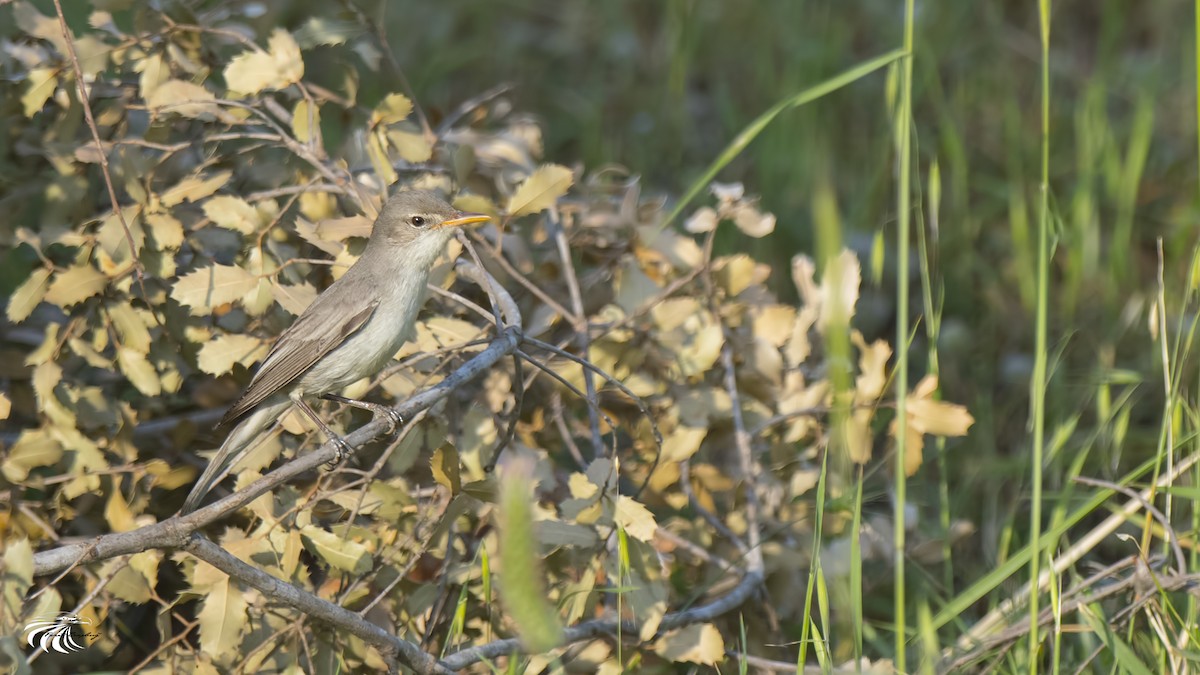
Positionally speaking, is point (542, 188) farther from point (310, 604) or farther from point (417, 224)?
point (310, 604)

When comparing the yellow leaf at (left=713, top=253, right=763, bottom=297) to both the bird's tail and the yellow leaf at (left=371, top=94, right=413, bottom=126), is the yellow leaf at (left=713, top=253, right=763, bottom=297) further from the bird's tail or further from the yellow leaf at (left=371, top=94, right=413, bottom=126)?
the bird's tail

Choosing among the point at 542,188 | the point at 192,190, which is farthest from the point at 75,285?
the point at 542,188

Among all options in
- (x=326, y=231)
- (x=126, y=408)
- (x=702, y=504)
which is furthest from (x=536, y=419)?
(x=126, y=408)

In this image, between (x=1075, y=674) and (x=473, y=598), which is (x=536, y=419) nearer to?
(x=473, y=598)

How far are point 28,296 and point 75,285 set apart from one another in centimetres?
12

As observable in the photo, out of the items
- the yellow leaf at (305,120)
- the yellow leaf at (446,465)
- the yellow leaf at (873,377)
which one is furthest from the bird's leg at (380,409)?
the yellow leaf at (873,377)

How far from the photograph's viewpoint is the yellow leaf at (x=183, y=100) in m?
3.62

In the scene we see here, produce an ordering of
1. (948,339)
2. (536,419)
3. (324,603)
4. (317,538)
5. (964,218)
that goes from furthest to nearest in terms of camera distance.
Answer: (964,218), (948,339), (536,419), (317,538), (324,603)

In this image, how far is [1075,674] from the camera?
3215mm

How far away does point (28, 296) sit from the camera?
3.43 metres

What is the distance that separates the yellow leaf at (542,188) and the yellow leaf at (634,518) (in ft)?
3.02

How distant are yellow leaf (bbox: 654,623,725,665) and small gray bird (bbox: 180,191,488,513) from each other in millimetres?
969

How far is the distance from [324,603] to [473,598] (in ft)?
2.75

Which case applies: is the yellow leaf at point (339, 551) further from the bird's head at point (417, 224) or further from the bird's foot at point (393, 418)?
the bird's head at point (417, 224)
